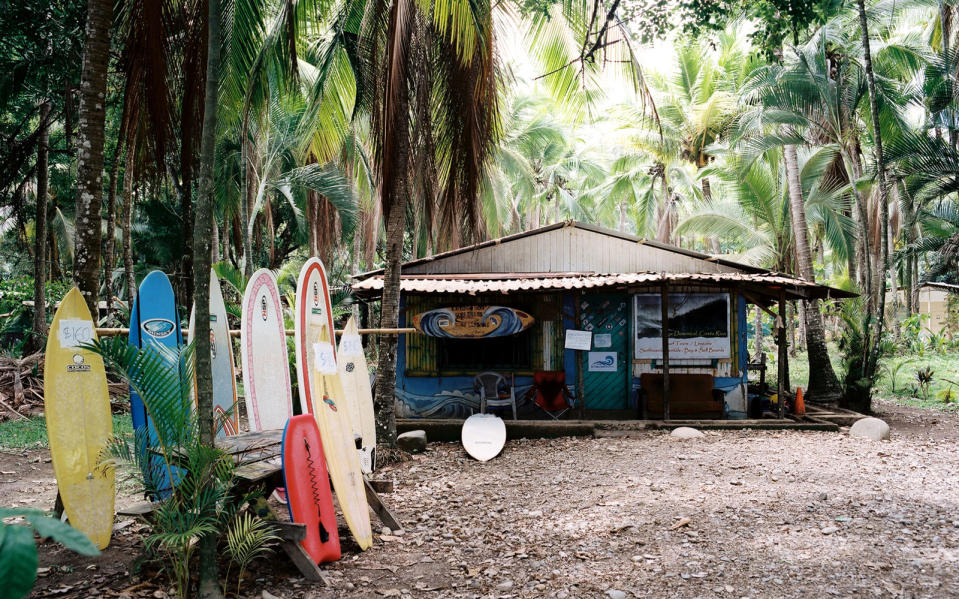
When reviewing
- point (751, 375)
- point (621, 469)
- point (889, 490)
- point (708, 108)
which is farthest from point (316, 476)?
point (708, 108)

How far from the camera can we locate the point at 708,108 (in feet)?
62.9

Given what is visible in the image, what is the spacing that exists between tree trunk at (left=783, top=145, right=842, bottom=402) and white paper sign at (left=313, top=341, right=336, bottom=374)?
32.1 feet

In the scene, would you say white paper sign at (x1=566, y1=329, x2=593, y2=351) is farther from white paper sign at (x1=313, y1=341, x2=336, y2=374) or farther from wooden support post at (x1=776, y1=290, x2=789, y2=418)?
white paper sign at (x1=313, y1=341, x2=336, y2=374)

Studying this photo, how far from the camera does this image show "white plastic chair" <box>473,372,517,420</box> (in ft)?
32.8

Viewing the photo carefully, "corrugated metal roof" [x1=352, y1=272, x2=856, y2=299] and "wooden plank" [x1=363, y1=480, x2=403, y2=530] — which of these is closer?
"wooden plank" [x1=363, y1=480, x2=403, y2=530]

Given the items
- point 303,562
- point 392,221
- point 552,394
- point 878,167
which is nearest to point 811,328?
point 878,167

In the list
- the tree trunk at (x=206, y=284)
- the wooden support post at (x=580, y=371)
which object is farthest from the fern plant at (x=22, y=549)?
the wooden support post at (x=580, y=371)

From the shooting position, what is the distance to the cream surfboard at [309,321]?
555 centimetres

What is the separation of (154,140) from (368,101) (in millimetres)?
3371

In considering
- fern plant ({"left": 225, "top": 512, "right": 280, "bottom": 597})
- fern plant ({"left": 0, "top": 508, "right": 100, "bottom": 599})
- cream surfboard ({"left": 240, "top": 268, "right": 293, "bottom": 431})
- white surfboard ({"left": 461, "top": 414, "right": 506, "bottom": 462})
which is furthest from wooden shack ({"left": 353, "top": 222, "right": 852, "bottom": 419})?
fern plant ({"left": 0, "top": 508, "right": 100, "bottom": 599})

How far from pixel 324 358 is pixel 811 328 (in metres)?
10.3

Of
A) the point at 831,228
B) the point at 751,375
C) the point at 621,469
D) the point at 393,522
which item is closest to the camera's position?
the point at 393,522

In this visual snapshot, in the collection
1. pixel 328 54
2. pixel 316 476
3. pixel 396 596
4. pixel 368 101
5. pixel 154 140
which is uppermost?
pixel 328 54

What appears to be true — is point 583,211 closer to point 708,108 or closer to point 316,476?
point 708,108
